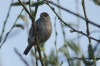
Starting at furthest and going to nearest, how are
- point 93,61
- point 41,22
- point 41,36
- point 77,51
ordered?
1. point 41,22
2. point 41,36
3. point 77,51
4. point 93,61

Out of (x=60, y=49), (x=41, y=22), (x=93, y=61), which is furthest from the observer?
(x=41, y=22)

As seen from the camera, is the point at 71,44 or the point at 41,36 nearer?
the point at 71,44

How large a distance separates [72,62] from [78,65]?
0.56 feet

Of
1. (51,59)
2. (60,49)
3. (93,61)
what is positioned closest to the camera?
(93,61)

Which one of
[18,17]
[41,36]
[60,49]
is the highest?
[18,17]

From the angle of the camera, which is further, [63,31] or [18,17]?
[63,31]

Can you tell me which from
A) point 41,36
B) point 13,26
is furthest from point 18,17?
point 41,36

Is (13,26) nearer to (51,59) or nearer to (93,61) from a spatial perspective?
(51,59)

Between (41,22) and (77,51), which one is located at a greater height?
(77,51)

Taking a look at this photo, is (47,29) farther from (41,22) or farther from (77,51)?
(77,51)

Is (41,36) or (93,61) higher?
(93,61)

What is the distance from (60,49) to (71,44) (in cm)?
36

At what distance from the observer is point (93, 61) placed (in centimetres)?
157

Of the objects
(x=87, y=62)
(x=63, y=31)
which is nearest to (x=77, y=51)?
(x=63, y=31)
